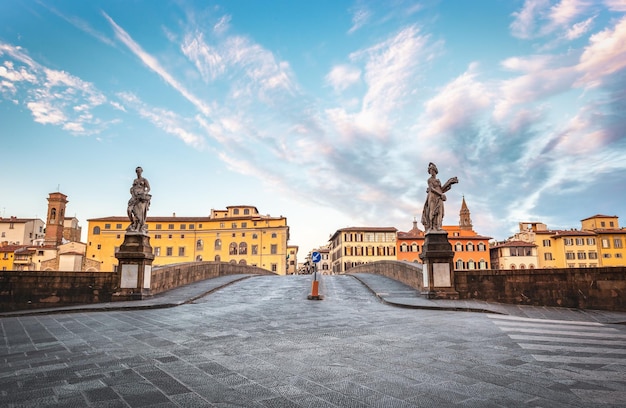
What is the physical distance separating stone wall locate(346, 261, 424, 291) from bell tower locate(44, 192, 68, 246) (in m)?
73.4

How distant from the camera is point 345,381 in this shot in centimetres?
385

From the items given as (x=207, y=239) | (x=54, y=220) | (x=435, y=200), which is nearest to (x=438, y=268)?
(x=435, y=200)

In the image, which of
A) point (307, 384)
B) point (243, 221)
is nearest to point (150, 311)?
point (307, 384)

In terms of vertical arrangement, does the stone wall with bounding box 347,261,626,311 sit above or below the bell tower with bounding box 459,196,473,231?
below

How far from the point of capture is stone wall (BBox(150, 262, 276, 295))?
14.2 meters

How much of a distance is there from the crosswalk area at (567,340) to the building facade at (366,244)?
63586mm

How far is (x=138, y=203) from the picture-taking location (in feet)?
42.9

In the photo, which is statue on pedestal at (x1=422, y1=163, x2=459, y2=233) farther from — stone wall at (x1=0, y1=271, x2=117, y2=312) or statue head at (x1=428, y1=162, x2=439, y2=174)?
stone wall at (x1=0, y1=271, x2=117, y2=312)

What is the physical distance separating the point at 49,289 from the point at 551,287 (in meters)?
15.4

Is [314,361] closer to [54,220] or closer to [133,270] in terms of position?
[133,270]

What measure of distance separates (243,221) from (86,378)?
231ft

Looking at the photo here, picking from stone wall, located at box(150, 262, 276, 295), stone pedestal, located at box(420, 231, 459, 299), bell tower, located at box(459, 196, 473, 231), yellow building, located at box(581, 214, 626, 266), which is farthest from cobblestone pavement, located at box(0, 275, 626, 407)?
bell tower, located at box(459, 196, 473, 231)

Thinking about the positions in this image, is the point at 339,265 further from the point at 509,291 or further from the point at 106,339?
the point at 106,339

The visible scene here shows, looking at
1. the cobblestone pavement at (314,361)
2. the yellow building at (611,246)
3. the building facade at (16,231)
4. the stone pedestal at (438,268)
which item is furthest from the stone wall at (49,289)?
the building facade at (16,231)
